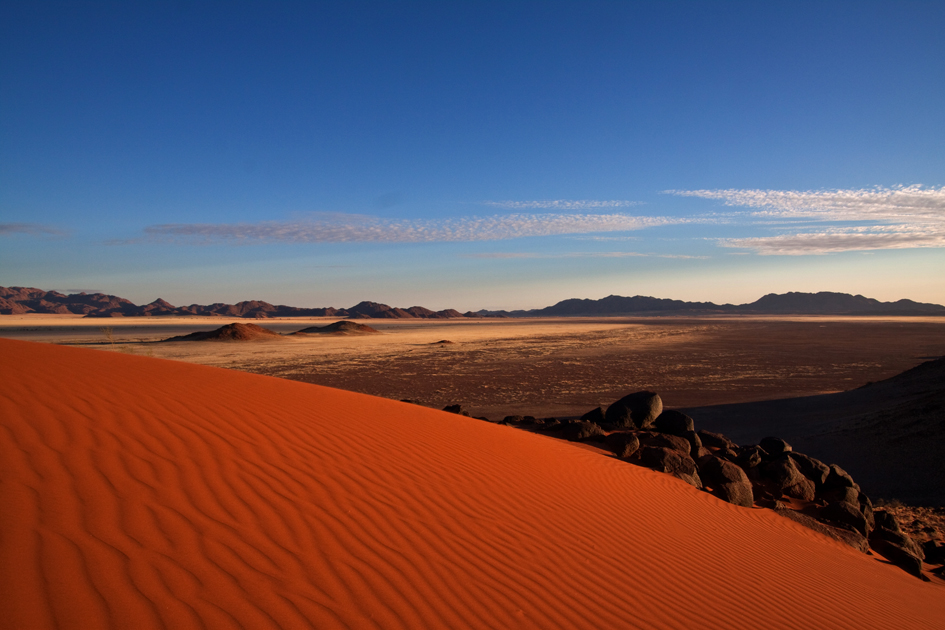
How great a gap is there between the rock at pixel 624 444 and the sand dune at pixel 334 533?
5.29 ft

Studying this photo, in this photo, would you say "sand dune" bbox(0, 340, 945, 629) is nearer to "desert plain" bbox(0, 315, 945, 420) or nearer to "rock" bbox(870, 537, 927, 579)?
"rock" bbox(870, 537, 927, 579)

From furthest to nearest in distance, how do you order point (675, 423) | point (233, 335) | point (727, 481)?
1. point (233, 335)
2. point (675, 423)
3. point (727, 481)

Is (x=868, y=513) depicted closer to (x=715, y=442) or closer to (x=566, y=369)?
(x=715, y=442)

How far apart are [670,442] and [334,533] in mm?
6482

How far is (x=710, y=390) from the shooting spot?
62.4 ft

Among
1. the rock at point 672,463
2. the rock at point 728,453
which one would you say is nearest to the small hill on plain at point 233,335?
the rock at point 728,453

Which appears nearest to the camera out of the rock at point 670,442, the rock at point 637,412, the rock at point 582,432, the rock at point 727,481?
the rock at point 727,481

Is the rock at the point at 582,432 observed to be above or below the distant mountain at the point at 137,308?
below

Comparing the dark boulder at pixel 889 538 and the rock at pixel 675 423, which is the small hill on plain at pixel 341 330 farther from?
the dark boulder at pixel 889 538

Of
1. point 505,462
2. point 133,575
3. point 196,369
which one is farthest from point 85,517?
point 196,369

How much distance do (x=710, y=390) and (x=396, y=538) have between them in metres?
A: 18.1

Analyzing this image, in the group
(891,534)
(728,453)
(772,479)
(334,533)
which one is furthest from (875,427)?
(334,533)

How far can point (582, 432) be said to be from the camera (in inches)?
355

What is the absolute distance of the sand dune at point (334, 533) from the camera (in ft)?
7.76
